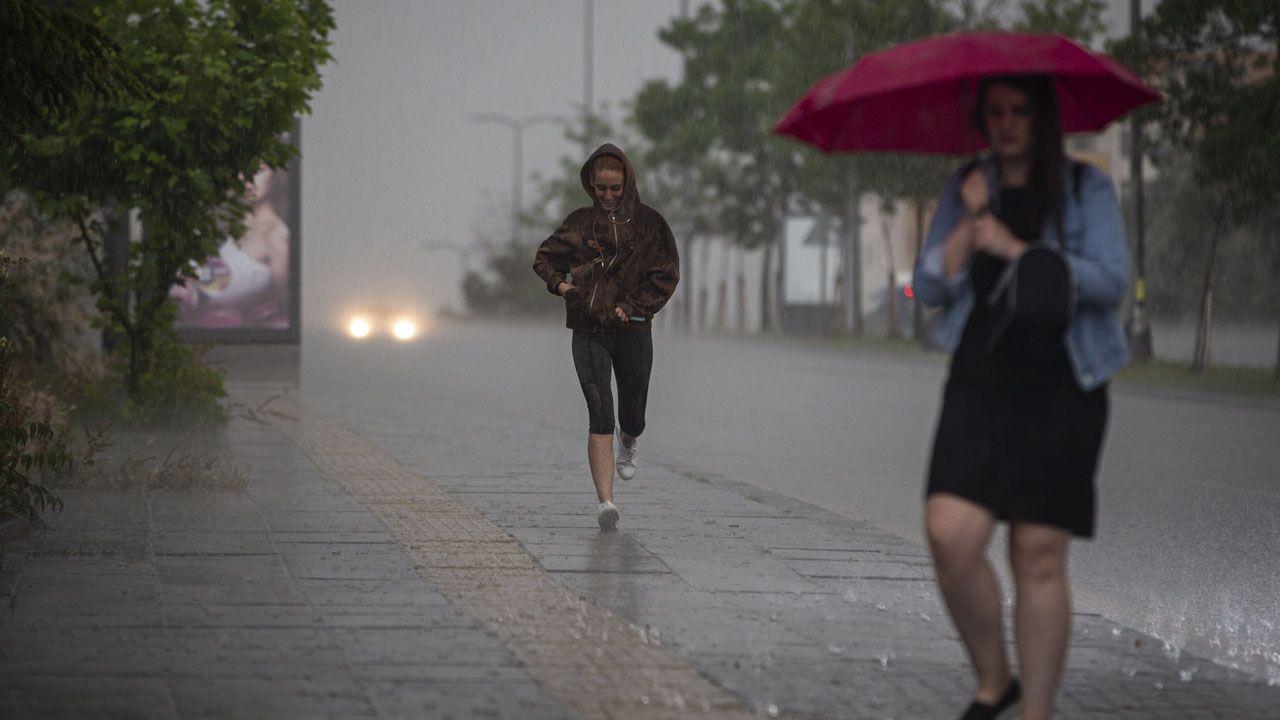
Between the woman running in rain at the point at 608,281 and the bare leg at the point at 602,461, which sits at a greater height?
the woman running in rain at the point at 608,281

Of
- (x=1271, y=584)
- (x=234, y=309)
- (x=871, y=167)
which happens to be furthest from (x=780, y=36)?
(x=1271, y=584)

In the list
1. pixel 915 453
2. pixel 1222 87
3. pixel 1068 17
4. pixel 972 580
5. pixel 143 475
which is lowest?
pixel 915 453

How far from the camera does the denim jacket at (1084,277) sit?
4168 millimetres

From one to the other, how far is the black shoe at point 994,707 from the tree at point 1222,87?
1885 centimetres

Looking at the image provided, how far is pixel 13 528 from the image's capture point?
740 centimetres

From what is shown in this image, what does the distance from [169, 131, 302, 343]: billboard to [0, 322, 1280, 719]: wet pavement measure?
9809 millimetres

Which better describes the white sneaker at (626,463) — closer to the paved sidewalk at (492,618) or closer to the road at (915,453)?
the paved sidewalk at (492,618)

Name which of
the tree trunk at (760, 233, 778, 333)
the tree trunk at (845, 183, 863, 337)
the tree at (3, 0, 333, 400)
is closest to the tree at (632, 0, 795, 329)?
the tree trunk at (760, 233, 778, 333)

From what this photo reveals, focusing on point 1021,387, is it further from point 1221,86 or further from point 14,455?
point 1221,86

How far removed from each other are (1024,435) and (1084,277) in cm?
39

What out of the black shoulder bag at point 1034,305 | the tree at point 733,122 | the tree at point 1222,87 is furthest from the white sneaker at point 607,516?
the tree at point 733,122

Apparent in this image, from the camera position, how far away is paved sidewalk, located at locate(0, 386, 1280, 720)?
16.1 feet

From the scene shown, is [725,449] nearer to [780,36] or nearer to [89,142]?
[89,142]

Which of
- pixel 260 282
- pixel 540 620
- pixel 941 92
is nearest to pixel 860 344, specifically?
pixel 260 282
